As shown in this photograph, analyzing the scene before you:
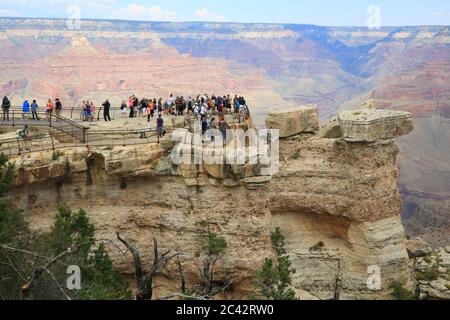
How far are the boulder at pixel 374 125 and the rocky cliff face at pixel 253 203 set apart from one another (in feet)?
0.73

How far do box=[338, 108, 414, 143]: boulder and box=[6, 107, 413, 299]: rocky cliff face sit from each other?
0.73 feet

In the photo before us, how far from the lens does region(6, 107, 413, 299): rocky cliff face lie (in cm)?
2870

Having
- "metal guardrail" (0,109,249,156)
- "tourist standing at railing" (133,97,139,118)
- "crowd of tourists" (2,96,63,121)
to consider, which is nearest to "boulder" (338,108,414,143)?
"metal guardrail" (0,109,249,156)

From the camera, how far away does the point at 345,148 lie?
3369cm

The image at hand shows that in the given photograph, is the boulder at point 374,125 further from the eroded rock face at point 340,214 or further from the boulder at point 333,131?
the boulder at point 333,131

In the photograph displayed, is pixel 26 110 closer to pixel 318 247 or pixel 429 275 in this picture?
pixel 318 247

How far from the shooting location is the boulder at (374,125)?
106 feet

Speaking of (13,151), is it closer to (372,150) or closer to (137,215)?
(137,215)

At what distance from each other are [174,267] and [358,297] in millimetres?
11281

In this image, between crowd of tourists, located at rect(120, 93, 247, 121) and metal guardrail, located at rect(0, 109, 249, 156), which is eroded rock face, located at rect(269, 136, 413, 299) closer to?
crowd of tourists, located at rect(120, 93, 247, 121)

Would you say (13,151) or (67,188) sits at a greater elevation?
(13,151)
